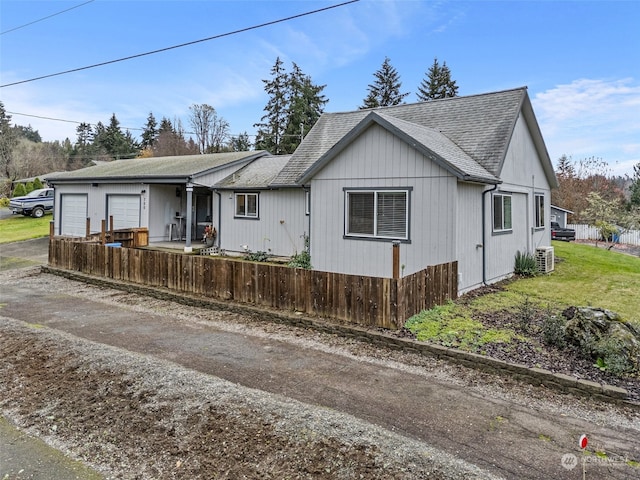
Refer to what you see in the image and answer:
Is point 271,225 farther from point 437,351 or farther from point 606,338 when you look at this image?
point 606,338

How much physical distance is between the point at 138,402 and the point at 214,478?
1.77 meters

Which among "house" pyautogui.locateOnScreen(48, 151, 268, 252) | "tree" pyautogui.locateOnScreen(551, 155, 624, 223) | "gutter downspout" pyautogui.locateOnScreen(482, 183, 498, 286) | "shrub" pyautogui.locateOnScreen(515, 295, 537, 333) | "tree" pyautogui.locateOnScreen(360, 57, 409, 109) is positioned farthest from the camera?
"tree" pyautogui.locateOnScreen(360, 57, 409, 109)

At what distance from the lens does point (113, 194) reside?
19.0m

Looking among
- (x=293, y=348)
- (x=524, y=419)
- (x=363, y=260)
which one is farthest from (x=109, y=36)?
(x=524, y=419)

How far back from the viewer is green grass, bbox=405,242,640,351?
21.3 feet

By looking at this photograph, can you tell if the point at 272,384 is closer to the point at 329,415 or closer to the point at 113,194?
the point at 329,415

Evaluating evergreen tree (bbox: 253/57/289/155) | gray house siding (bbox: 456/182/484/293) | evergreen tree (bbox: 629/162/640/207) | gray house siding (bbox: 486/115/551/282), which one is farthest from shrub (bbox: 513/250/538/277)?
evergreen tree (bbox: 253/57/289/155)

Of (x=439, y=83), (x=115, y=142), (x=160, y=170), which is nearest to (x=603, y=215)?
(x=439, y=83)

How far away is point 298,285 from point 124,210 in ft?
46.1

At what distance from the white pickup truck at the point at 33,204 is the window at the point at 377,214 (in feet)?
91.9

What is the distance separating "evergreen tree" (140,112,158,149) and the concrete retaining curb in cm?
5826

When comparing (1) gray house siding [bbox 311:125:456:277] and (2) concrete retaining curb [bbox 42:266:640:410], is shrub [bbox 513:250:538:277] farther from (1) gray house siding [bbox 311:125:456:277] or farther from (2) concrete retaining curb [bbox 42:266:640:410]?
(2) concrete retaining curb [bbox 42:266:640:410]

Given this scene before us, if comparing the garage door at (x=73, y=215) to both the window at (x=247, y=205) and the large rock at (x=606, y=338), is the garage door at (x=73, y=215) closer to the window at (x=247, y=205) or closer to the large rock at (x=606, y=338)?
the window at (x=247, y=205)

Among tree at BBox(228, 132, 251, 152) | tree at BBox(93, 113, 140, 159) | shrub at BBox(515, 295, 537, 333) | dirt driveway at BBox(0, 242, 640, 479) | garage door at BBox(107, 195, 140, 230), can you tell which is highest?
tree at BBox(93, 113, 140, 159)
